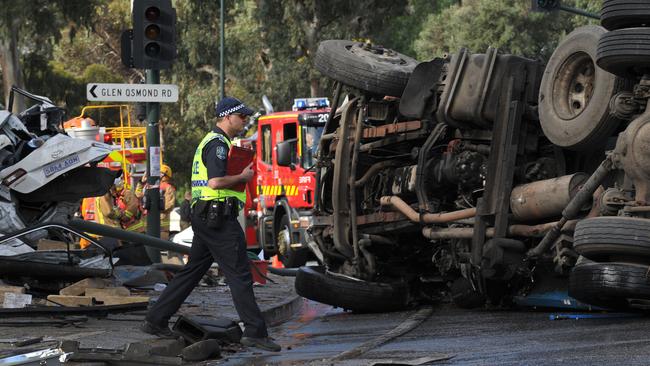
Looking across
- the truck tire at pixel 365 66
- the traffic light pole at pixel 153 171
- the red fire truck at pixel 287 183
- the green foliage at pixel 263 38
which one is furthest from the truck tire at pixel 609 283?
the green foliage at pixel 263 38

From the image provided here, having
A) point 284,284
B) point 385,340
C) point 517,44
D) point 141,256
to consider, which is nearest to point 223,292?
point 141,256

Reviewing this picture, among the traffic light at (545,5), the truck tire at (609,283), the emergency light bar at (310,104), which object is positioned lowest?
the truck tire at (609,283)

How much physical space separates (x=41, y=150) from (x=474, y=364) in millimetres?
5197

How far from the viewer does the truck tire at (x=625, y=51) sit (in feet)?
→ 26.8

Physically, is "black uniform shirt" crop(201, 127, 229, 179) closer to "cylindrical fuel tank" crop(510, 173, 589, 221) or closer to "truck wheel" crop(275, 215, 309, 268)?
"cylindrical fuel tank" crop(510, 173, 589, 221)

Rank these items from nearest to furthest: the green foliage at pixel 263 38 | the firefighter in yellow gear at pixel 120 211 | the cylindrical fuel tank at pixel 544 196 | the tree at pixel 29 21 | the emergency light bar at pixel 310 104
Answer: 1. the cylindrical fuel tank at pixel 544 196
2. the firefighter in yellow gear at pixel 120 211
3. the emergency light bar at pixel 310 104
4. the tree at pixel 29 21
5. the green foliage at pixel 263 38

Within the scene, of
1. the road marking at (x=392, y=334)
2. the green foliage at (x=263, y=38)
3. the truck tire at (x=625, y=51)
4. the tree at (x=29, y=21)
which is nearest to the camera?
the road marking at (x=392, y=334)

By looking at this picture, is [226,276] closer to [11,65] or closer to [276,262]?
[276,262]

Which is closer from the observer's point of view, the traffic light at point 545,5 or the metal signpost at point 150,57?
the metal signpost at point 150,57

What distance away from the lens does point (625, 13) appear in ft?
27.2

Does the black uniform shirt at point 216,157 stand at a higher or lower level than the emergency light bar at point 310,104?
lower

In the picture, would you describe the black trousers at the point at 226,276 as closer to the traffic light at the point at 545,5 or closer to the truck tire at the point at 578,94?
the truck tire at the point at 578,94

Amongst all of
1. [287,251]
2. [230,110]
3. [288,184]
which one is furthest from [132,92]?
[288,184]

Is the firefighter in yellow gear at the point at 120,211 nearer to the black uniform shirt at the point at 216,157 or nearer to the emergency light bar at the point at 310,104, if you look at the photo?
the emergency light bar at the point at 310,104
